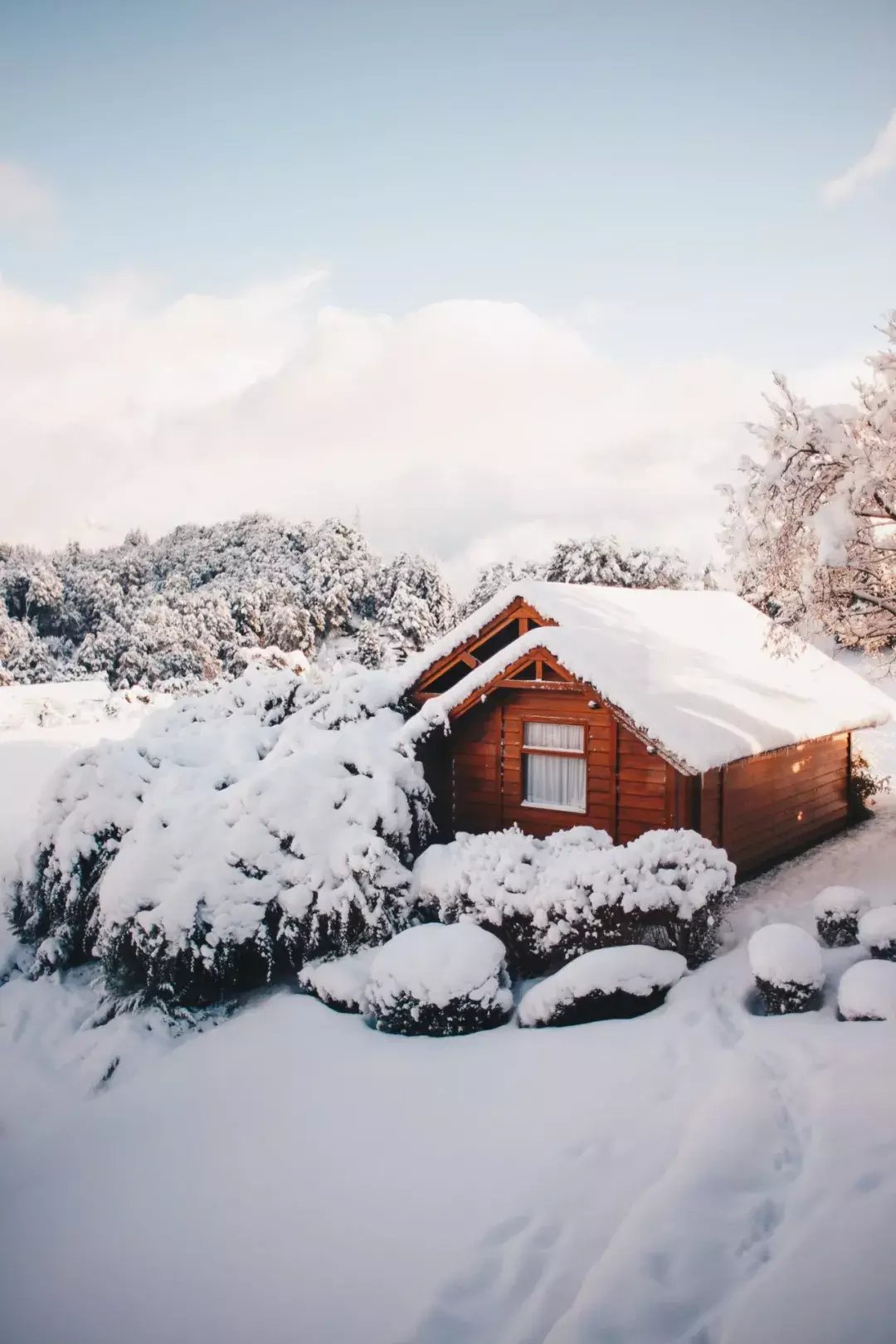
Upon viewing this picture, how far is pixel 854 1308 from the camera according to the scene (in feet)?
17.6

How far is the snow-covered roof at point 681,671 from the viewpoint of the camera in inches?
520

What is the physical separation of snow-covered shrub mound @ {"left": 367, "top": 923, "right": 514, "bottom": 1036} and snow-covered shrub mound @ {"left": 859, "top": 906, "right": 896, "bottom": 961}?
184 inches

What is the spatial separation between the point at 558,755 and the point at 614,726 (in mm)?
1312

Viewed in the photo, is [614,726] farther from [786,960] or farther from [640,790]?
[786,960]

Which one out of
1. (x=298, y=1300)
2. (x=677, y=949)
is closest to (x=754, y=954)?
(x=677, y=949)

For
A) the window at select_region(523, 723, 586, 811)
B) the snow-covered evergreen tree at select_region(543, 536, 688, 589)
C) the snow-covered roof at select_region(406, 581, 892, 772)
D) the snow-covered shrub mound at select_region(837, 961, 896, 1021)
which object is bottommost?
the snow-covered shrub mound at select_region(837, 961, 896, 1021)

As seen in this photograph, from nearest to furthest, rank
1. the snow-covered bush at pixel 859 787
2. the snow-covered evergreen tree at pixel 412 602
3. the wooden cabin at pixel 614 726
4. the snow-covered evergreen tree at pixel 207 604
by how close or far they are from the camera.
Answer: the wooden cabin at pixel 614 726 < the snow-covered bush at pixel 859 787 < the snow-covered evergreen tree at pixel 207 604 < the snow-covered evergreen tree at pixel 412 602

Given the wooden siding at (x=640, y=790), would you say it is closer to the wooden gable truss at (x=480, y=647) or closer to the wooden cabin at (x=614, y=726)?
the wooden cabin at (x=614, y=726)

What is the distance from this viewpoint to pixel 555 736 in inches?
581

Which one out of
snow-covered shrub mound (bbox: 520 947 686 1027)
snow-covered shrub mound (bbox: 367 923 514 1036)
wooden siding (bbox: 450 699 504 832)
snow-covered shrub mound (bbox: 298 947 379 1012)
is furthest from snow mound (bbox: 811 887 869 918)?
snow-covered shrub mound (bbox: 298 947 379 1012)

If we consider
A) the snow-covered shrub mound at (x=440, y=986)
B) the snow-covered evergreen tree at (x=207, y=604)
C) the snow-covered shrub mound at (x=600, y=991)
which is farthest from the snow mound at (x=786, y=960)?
the snow-covered evergreen tree at (x=207, y=604)

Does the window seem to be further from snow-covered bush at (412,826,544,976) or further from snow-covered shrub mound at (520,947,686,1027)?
snow-covered shrub mound at (520,947,686,1027)

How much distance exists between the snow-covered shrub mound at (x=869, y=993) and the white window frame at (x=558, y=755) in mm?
5651

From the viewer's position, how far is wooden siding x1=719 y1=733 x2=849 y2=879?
14789mm
